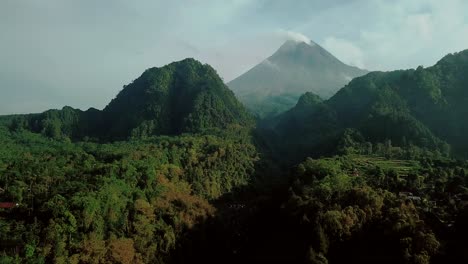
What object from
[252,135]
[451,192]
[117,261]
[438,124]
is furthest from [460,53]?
[117,261]

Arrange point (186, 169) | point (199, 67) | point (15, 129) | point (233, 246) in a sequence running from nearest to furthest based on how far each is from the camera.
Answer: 1. point (233, 246)
2. point (186, 169)
3. point (15, 129)
4. point (199, 67)

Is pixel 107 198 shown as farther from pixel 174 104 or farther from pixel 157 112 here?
pixel 174 104

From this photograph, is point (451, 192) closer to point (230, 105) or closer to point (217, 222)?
point (217, 222)

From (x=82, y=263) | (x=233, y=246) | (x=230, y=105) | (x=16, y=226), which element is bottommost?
(x=233, y=246)

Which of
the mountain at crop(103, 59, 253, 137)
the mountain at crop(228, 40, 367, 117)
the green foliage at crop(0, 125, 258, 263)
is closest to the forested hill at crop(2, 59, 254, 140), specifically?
the mountain at crop(103, 59, 253, 137)

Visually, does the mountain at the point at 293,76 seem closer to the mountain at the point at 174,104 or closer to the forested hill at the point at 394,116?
the mountain at the point at 174,104
